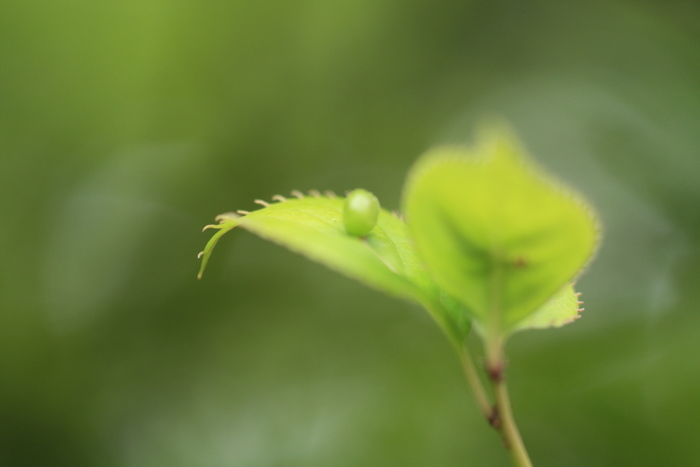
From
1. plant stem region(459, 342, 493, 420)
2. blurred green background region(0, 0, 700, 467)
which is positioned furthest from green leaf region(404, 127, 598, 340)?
blurred green background region(0, 0, 700, 467)

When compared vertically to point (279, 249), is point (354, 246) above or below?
below

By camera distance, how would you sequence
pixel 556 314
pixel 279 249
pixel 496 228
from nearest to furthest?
pixel 496 228, pixel 556 314, pixel 279 249

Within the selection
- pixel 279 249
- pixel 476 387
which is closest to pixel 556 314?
pixel 476 387

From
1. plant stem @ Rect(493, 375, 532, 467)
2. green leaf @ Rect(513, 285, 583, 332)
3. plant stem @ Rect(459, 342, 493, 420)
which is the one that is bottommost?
plant stem @ Rect(493, 375, 532, 467)

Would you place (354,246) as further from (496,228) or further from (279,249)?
(279,249)

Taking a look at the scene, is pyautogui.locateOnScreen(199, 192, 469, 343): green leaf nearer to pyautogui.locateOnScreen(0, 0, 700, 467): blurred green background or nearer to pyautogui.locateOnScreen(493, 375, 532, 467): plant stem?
pyautogui.locateOnScreen(493, 375, 532, 467): plant stem

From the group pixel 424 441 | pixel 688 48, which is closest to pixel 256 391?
pixel 424 441

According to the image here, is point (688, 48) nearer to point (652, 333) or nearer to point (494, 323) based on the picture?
point (652, 333)
